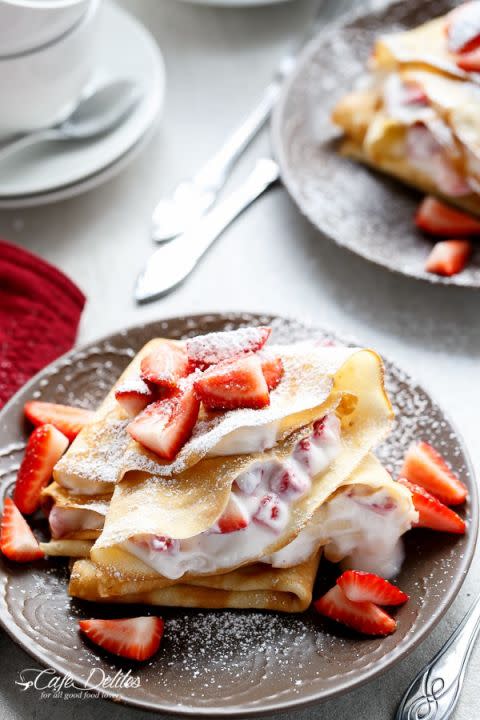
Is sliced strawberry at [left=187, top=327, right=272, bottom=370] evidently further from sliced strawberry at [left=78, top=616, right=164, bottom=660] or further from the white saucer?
the white saucer

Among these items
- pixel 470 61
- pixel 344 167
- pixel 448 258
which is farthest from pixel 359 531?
pixel 470 61

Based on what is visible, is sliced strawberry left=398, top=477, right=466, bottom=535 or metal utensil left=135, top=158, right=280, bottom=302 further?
metal utensil left=135, top=158, right=280, bottom=302

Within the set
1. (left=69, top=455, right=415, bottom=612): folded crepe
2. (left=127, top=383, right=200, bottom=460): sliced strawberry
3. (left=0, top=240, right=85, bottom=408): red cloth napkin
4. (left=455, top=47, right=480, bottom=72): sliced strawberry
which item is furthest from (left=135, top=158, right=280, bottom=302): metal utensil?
(left=69, top=455, right=415, bottom=612): folded crepe

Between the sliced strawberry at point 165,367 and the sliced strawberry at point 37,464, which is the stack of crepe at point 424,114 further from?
the sliced strawberry at point 37,464

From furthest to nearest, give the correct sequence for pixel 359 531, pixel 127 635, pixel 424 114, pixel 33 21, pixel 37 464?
pixel 424 114 → pixel 33 21 → pixel 37 464 → pixel 359 531 → pixel 127 635

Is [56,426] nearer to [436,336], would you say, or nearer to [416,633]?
[416,633]

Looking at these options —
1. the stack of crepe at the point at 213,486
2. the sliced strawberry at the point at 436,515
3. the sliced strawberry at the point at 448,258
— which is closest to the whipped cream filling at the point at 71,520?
the stack of crepe at the point at 213,486

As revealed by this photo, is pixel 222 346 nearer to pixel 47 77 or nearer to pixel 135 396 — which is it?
pixel 135 396
